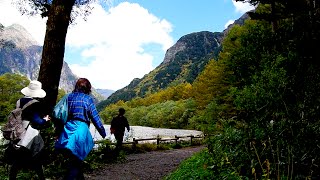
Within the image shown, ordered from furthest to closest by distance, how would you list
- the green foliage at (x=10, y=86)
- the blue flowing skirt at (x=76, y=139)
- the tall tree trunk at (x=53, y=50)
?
the green foliage at (x=10, y=86)
the tall tree trunk at (x=53, y=50)
the blue flowing skirt at (x=76, y=139)

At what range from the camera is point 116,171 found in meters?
10.4

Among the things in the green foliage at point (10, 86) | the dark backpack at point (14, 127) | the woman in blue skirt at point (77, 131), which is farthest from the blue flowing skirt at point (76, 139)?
the green foliage at point (10, 86)

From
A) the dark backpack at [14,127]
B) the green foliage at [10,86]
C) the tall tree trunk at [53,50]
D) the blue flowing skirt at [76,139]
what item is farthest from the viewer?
the green foliage at [10,86]

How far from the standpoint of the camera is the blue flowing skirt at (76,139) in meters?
4.36

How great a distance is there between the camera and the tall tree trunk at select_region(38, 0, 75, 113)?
7.97 metres

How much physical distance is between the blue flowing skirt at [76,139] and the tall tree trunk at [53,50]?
3628mm

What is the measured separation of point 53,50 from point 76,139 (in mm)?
4108

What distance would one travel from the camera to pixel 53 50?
8008 millimetres

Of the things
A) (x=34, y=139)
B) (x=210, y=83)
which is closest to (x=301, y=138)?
(x=34, y=139)

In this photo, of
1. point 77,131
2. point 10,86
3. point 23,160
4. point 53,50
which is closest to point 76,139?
point 77,131

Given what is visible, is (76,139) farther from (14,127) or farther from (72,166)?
(14,127)

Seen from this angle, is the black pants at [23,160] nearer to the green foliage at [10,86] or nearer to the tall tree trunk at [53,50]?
the tall tree trunk at [53,50]

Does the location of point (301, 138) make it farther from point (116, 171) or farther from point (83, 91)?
point (116, 171)

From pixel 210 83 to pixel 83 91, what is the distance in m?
39.2
